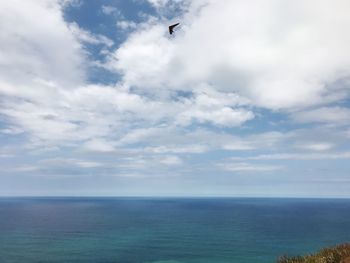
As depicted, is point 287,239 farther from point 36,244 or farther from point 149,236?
point 36,244

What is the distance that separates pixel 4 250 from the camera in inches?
3100

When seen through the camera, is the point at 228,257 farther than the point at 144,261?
Yes

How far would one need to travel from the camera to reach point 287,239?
99.2 metres

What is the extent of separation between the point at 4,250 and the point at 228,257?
166 feet

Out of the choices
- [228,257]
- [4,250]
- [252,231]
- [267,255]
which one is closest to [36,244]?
[4,250]

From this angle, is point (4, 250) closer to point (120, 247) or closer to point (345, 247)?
point (120, 247)

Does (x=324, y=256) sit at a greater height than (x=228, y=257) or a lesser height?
greater

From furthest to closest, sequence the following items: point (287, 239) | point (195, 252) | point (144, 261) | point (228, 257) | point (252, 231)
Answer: point (252, 231) < point (287, 239) < point (195, 252) < point (228, 257) < point (144, 261)

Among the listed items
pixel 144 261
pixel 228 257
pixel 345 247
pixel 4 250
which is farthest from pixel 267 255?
pixel 4 250

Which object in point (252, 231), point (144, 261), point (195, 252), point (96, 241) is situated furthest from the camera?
point (252, 231)

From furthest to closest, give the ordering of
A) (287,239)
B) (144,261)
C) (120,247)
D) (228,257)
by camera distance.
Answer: (287,239), (120,247), (228,257), (144,261)

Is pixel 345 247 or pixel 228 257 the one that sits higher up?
pixel 345 247

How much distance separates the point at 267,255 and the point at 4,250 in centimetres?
5894

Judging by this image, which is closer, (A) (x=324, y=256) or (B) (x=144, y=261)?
(A) (x=324, y=256)
